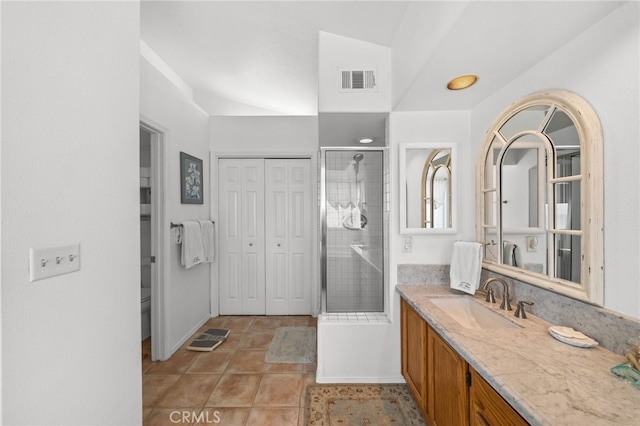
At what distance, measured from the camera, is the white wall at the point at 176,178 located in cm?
233

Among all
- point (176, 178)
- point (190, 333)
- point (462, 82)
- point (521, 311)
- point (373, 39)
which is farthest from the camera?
point (190, 333)

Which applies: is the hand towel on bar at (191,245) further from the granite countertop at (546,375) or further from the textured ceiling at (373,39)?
the granite countertop at (546,375)

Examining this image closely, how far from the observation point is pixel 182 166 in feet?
9.25

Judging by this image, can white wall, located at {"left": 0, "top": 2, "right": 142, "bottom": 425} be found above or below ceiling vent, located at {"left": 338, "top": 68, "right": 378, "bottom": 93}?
below

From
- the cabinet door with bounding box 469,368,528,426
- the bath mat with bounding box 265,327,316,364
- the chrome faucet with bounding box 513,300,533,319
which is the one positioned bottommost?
the bath mat with bounding box 265,327,316,364

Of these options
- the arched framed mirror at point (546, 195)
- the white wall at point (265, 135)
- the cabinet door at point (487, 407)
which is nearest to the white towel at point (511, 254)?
the arched framed mirror at point (546, 195)

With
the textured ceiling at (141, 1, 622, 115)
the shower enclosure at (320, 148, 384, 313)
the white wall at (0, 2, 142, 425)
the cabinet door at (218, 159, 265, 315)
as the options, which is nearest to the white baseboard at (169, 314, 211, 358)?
the cabinet door at (218, 159, 265, 315)

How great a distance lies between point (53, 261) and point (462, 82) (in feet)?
7.12

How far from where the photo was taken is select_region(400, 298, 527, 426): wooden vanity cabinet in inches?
38.4

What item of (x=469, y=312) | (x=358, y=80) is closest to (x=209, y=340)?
(x=469, y=312)

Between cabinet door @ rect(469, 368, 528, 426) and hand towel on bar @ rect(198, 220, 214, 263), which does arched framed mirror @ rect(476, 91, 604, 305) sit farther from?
hand towel on bar @ rect(198, 220, 214, 263)

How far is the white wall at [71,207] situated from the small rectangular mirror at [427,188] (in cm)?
177

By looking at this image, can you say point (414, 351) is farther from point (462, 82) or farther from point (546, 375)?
point (462, 82)

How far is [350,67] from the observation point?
6.92ft
